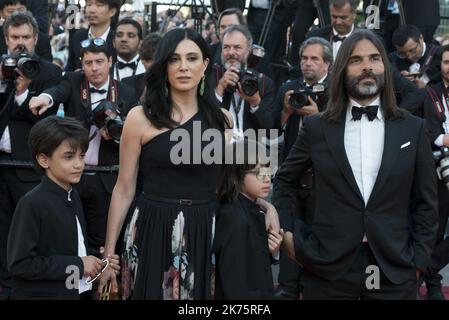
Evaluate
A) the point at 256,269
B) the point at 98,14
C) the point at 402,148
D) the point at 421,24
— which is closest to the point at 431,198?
the point at 402,148

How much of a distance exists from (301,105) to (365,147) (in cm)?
206

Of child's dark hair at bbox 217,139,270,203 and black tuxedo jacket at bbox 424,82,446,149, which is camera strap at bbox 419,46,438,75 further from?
child's dark hair at bbox 217,139,270,203

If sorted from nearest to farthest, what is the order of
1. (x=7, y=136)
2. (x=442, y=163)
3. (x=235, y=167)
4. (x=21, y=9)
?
(x=235, y=167) → (x=442, y=163) → (x=7, y=136) → (x=21, y=9)

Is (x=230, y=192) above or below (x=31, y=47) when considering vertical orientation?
below

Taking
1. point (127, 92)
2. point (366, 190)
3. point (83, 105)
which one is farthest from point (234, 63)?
point (366, 190)

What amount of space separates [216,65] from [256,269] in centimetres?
305

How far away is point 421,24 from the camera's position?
8750 millimetres

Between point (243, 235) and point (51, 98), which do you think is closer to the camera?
point (243, 235)

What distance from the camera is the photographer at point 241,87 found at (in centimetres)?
629

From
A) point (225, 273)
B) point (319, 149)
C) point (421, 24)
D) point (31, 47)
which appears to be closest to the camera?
point (225, 273)

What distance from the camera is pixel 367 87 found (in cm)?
422

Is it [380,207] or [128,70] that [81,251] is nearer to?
[380,207]

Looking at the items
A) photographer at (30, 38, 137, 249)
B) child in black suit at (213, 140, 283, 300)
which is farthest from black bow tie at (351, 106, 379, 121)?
photographer at (30, 38, 137, 249)
